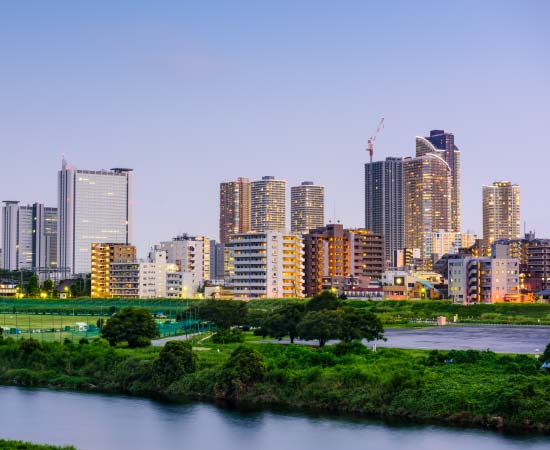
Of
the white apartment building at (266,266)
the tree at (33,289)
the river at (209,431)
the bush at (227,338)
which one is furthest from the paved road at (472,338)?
the tree at (33,289)

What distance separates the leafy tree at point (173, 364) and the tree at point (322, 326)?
8.63 m

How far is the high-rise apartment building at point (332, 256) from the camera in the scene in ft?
470

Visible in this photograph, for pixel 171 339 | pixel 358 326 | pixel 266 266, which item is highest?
pixel 266 266

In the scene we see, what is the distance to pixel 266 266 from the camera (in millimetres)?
123250

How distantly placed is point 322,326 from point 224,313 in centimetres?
1667

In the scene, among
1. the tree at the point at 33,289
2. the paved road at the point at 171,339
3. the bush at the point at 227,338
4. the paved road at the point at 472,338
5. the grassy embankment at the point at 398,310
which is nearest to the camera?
the bush at the point at 227,338

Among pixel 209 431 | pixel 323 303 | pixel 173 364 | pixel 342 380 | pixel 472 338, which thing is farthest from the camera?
pixel 472 338

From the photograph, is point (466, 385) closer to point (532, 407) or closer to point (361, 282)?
point (532, 407)

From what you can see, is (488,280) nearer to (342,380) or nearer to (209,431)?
(342,380)

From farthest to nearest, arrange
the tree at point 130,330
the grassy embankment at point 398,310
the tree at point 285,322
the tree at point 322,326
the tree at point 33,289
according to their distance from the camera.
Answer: the tree at point 33,289
the grassy embankment at point 398,310
the tree at point 285,322
the tree at point 130,330
the tree at point 322,326

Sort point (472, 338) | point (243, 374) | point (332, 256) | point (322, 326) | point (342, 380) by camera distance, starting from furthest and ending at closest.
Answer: point (332, 256), point (472, 338), point (322, 326), point (243, 374), point (342, 380)

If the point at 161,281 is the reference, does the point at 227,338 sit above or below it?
below

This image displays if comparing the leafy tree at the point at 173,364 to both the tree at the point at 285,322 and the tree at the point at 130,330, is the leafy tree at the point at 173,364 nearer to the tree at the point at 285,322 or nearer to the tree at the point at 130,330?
the tree at the point at 130,330

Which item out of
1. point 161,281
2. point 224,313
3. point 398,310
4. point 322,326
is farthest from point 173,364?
point 161,281
